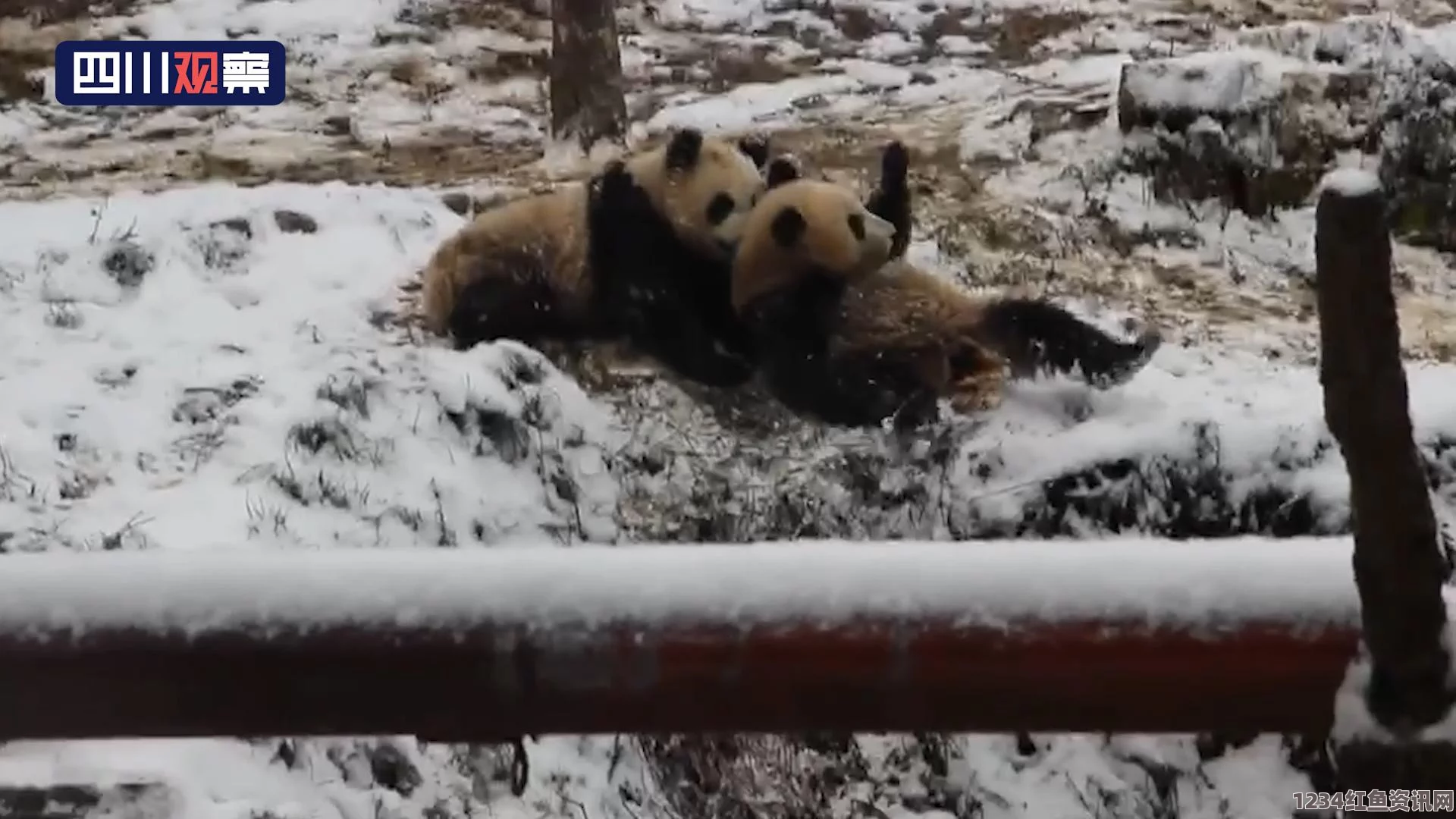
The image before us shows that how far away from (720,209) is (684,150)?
220 mm

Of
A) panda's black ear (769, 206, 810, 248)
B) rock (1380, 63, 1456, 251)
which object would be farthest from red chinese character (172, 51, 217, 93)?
rock (1380, 63, 1456, 251)

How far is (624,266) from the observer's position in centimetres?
500

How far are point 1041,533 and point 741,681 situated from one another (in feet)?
10.7

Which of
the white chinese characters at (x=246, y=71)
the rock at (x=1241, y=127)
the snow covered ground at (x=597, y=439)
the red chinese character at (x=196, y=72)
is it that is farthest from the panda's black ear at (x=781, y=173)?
the red chinese character at (x=196, y=72)

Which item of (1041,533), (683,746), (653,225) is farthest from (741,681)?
(653,225)

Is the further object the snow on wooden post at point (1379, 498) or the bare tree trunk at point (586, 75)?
the bare tree trunk at point (586, 75)

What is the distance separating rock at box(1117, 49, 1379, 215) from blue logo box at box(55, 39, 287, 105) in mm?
4744

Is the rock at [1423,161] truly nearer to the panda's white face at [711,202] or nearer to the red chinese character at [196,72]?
the panda's white face at [711,202]

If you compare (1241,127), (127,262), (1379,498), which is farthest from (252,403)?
(1241,127)

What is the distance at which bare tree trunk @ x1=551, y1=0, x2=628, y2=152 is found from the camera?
704 cm

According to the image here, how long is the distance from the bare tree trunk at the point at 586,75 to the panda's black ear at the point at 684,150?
215cm

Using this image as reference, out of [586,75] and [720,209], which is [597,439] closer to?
[720,209]

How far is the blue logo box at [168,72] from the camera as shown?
8.73 metres

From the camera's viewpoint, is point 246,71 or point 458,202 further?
point 246,71
